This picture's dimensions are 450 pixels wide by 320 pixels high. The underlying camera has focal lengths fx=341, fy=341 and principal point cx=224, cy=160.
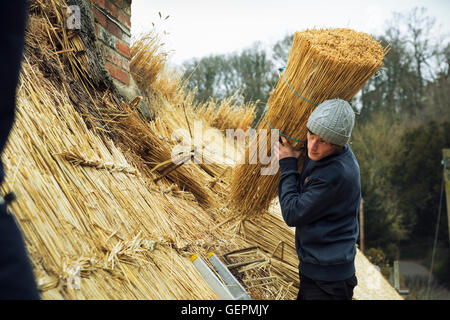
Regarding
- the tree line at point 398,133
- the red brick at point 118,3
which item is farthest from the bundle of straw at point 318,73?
the tree line at point 398,133

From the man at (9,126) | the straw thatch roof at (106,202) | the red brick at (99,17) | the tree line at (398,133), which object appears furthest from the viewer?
the tree line at (398,133)

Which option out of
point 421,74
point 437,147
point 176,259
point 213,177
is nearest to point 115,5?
point 213,177

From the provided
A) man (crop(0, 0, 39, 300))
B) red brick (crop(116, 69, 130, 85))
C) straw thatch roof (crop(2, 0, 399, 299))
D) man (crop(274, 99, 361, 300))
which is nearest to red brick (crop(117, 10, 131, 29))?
red brick (crop(116, 69, 130, 85))

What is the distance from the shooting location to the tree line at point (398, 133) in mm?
11141

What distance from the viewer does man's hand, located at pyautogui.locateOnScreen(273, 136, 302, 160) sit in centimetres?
159

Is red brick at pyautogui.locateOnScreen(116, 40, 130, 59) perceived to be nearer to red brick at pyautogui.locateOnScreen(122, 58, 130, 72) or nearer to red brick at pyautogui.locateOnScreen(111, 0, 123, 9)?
red brick at pyautogui.locateOnScreen(122, 58, 130, 72)

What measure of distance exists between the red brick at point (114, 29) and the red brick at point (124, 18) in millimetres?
71

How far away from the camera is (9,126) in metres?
0.55

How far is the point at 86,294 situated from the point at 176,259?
460mm

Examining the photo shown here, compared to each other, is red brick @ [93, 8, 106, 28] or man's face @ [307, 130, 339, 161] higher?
man's face @ [307, 130, 339, 161]

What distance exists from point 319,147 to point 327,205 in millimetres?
245

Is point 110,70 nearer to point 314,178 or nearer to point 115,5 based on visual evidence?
point 115,5

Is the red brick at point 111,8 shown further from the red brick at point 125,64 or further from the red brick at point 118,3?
the red brick at point 125,64

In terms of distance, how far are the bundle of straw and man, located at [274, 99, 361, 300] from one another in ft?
0.40
